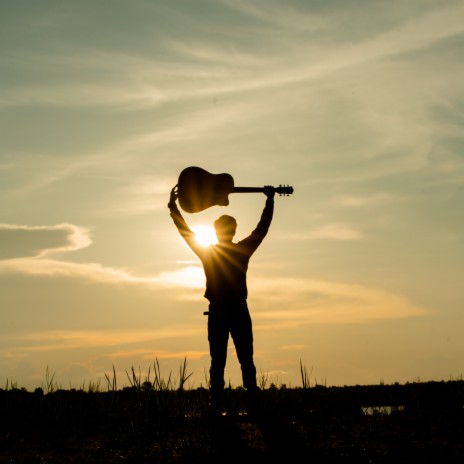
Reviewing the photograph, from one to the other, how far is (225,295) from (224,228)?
798 mm

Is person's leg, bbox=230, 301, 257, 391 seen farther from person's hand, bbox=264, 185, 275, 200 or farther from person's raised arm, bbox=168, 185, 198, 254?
person's hand, bbox=264, 185, 275, 200

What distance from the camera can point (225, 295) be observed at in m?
8.55

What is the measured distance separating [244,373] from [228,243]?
1.56m

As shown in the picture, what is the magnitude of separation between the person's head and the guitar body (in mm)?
366

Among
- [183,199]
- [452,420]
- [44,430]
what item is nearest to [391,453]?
[452,420]

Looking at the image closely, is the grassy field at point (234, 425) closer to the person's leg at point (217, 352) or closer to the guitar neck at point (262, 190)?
the person's leg at point (217, 352)

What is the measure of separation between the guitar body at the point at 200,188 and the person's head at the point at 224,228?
0.37 metres

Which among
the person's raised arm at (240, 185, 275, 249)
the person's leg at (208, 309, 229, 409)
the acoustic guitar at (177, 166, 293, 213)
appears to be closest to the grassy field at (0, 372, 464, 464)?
the person's leg at (208, 309, 229, 409)

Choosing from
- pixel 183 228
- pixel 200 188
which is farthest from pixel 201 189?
pixel 183 228

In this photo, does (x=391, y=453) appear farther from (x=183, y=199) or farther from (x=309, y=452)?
(x=183, y=199)

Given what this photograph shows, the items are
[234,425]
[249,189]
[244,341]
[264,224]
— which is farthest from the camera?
[249,189]

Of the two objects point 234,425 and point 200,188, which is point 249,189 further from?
point 234,425

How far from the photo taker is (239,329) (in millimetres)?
8617

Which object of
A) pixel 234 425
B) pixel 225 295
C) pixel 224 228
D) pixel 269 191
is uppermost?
pixel 269 191
